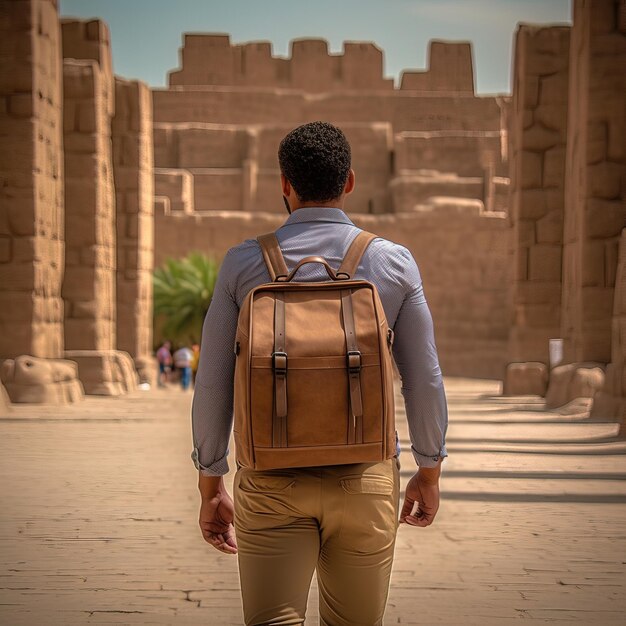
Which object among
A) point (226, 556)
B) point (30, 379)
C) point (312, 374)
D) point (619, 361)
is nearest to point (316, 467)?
point (312, 374)

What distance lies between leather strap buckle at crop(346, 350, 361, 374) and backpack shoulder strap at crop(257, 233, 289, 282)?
27cm

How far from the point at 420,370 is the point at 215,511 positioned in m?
0.63

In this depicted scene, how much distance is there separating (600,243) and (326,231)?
11.3 meters

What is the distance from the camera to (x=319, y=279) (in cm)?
278

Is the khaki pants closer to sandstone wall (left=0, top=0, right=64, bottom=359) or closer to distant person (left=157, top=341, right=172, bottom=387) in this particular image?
sandstone wall (left=0, top=0, right=64, bottom=359)

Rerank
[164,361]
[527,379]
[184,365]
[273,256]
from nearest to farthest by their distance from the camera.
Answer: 1. [273,256]
2. [527,379]
3. [184,365]
4. [164,361]

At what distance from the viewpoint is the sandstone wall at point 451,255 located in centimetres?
2611

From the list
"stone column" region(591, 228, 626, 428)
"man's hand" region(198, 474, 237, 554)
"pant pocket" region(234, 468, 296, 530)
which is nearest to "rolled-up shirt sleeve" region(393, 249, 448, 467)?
"pant pocket" region(234, 468, 296, 530)

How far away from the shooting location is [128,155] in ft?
61.4

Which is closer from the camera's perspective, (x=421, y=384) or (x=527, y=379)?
(x=421, y=384)

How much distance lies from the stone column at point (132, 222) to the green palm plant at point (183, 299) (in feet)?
22.5

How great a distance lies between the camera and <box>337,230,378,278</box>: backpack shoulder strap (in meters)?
2.77

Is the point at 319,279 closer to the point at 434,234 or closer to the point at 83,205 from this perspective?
the point at 83,205

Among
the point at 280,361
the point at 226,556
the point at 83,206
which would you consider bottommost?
the point at 226,556
